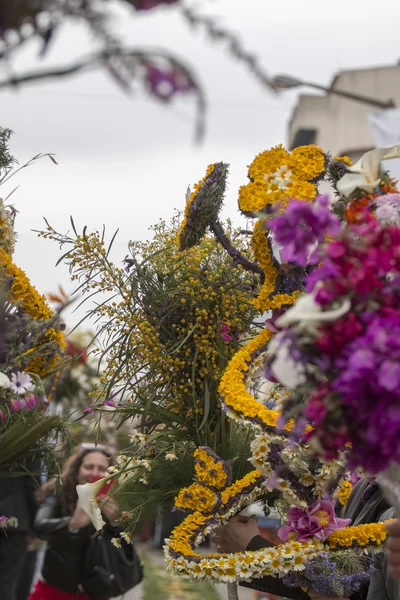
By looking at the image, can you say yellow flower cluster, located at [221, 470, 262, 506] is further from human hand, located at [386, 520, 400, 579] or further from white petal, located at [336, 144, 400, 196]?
white petal, located at [336, 144, 400, 196]

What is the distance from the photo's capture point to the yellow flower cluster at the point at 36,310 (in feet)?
9.73

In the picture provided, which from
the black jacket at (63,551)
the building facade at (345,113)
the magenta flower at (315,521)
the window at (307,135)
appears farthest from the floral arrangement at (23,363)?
the window at (307,135)

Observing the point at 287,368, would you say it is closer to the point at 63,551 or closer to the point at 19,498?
the point at 19,498

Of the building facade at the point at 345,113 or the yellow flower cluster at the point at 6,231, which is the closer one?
the yellow flower cluster at the point at 6,231

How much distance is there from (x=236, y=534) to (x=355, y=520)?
539mm

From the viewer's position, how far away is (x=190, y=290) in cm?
294

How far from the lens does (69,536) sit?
4.41 m

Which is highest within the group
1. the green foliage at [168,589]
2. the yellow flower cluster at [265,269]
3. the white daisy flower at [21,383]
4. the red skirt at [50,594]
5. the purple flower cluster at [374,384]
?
the yellow flower cluster at [265,269]

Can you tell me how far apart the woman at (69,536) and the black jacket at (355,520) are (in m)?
1.47

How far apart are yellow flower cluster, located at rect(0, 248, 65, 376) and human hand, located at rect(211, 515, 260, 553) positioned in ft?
2.70

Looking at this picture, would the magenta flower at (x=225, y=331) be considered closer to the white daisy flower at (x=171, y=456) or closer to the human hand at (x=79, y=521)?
the white daisy flower at (x=171, y=456)

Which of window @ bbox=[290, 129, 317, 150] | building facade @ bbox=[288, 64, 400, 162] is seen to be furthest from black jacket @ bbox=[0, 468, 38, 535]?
window @ bbox=[290, 129, 317, 150]

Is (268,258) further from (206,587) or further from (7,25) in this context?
(206,587)

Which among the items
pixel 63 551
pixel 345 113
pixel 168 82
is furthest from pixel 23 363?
pixel 345 113
